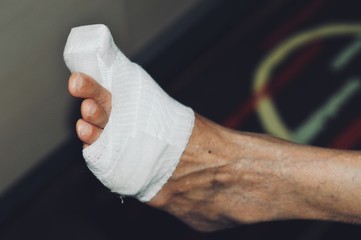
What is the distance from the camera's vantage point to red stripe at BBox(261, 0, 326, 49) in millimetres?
3568

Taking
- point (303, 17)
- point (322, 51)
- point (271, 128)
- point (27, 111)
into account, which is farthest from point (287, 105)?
point (27, 111)

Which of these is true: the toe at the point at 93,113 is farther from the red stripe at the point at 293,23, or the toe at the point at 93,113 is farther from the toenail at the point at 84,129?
the red stripe at the point at 293,23

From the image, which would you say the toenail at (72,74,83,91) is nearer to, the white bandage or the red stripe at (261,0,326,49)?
the white bandage

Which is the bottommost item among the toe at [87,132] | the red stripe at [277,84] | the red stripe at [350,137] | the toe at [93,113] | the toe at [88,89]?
the red stripe at [350,137]

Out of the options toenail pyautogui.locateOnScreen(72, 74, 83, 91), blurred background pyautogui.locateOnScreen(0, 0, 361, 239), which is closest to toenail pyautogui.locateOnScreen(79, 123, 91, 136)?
toenail pyautogui.locateOnScreen(72, 74, 83, 91)

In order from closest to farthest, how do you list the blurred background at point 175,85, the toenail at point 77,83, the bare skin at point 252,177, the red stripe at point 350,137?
1. the toenail at point 77,83
2. the bare skin at point 252,177
3. the blurred background at point 175,85
4. the red stripe at point 350,137

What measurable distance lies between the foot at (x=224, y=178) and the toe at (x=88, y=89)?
0.16 m

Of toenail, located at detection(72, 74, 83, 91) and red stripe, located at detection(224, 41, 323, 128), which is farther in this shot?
red stripe, located at detection(224, 41, 323, 128)

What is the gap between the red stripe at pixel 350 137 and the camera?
9.89 feet

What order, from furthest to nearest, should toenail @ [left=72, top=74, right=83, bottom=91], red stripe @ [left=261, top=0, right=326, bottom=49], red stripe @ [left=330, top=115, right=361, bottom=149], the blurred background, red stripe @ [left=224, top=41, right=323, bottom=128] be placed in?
red stripe @ [left=261, top=0, right=326, bottom=49] → red stripe @ [left=224, top=41, right=323, bottom=128] → red stripe @ [left=330, top=115, right=361, bottom=149] → the blurred background → toenail @ [left=72, top=74, right=83, bottom=91]

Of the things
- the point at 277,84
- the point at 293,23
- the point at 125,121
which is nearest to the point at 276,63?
the point at 277,84

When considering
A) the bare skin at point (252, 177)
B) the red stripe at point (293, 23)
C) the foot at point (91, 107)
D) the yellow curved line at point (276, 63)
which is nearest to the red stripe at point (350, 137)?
the yellow curved line at point (276, 63)

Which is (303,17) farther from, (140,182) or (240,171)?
(140,182)

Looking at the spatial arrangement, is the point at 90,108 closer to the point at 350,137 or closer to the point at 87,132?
the point at 87,132
